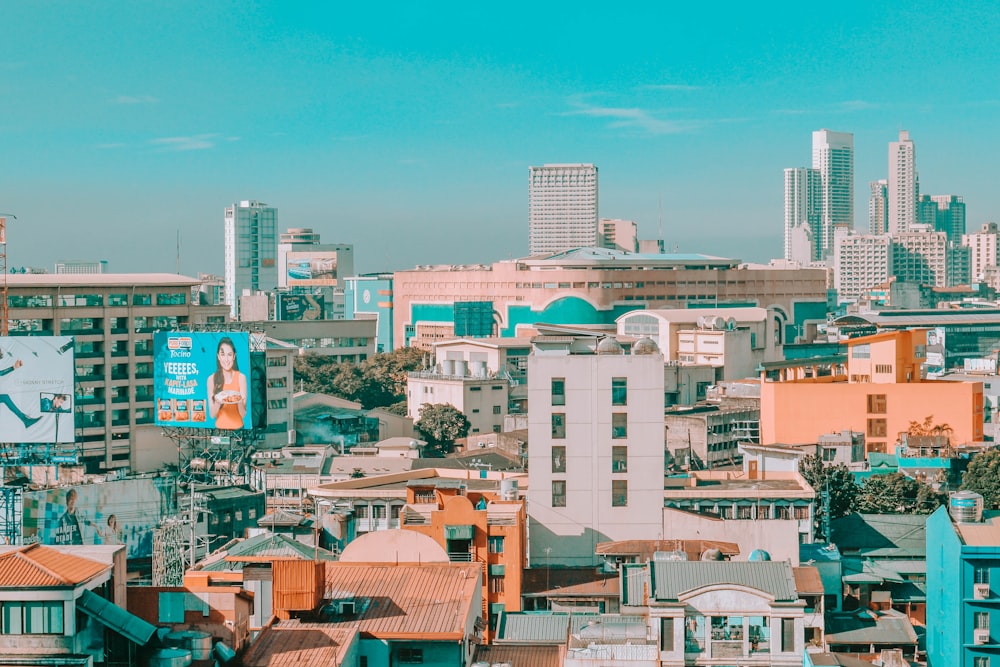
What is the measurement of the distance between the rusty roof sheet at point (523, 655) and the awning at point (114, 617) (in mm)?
4866

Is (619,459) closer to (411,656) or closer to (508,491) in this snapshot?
(508,491)

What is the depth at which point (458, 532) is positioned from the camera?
102 ft

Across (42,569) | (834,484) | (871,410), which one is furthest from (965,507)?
(871,410)

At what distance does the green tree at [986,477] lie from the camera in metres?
50.8

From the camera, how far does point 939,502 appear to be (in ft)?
163

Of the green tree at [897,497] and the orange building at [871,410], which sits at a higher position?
the orange building at [871,410]

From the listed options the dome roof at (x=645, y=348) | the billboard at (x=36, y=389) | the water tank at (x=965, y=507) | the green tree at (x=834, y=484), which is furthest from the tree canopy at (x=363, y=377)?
the water tank at (x=965, y=507)

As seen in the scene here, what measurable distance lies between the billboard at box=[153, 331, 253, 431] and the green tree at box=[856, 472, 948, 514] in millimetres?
19848

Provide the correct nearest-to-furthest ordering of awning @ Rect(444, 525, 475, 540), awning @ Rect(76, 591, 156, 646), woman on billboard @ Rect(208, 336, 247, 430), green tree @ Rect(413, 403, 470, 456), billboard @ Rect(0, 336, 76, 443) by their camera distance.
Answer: awning @ Rect(76, 591, 156, 646) → awning @ Rect(444, 525, 475, 540) → billboard @ Rect(0, 336, 76, 443) → woman on billboard @ Rect(208, 336, 247, 430) → green tree @ Rect(413, 403, 470, 456)

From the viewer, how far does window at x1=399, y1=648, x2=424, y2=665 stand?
71.9 ft

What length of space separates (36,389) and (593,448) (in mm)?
23512

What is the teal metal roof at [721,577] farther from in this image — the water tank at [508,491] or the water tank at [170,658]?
the water tank at [508,491]

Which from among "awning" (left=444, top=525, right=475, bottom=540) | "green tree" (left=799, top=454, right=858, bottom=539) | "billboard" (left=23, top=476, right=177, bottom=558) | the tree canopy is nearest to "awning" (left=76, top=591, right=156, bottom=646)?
"awning" (left=444, top=525, right=475, bottom=540)

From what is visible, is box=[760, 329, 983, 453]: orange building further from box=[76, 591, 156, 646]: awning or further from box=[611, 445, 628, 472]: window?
box=[76, 591, 156, 646]: awning
